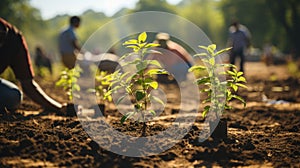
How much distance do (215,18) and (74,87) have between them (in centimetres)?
6369

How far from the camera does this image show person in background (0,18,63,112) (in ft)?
16.4

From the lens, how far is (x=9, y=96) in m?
5.04

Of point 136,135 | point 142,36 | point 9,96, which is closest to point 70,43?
point 9,96

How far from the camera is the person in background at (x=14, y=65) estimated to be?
16.4 ft

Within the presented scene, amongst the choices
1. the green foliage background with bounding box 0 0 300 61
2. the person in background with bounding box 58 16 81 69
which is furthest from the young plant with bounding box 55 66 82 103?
the green foliage background with bounding box 0 0 300 61

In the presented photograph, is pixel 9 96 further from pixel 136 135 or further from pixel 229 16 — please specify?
pixel 229 16

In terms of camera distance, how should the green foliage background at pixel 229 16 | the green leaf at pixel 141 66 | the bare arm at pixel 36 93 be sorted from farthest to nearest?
1. the green foliage background at pixel 229 16
2. the bare arm at pixel 36 93
3. the green leaf at pixel 141 66

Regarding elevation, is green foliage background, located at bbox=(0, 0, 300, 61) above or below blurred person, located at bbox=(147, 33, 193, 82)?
above

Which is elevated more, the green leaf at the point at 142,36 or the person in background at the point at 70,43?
the person in background at the point at 70,43

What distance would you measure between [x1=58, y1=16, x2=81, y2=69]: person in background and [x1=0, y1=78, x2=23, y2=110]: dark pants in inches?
152

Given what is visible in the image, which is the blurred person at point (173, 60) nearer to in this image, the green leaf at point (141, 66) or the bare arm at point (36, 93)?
the bare arm at point (36, 93)

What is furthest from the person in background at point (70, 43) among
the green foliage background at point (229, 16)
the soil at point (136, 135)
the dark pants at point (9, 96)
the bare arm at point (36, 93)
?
the green foliage background at point (229, 16)

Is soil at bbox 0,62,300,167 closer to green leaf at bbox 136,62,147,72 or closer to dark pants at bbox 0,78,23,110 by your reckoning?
dark pants at bbox 0,78,23,110

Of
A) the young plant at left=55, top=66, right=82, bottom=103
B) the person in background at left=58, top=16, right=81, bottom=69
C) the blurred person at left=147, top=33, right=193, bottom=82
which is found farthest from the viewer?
the blurred person at left=147, top=33, right=193, bottom=82
